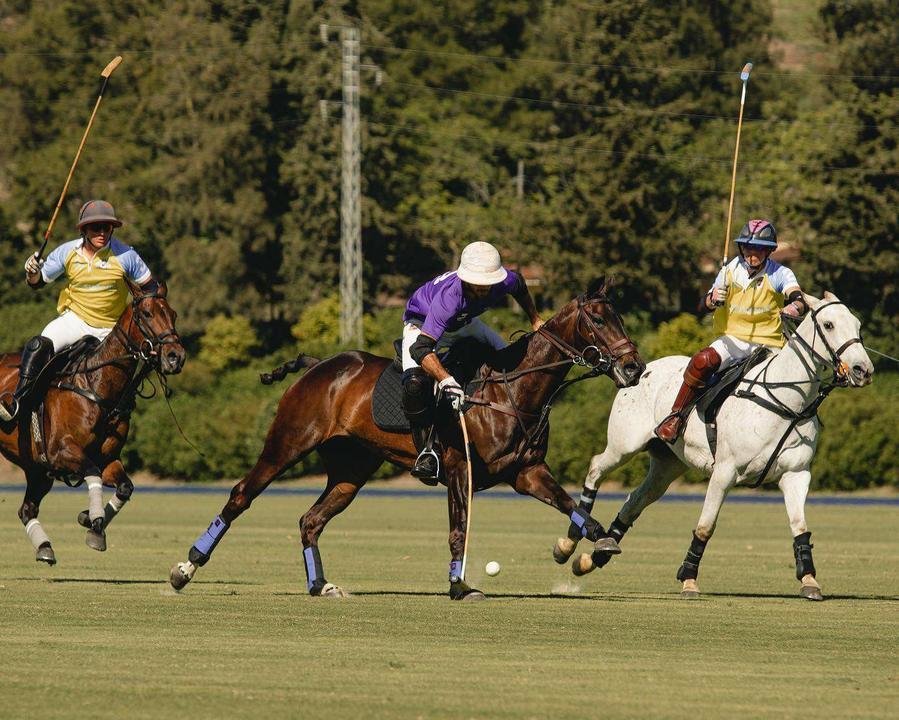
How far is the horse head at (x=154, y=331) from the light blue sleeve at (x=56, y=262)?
67 centimetres

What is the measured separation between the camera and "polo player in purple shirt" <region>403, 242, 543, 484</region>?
12656 mm

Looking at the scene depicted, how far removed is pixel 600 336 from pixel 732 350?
210cm

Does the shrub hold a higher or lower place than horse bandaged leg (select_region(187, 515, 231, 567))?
lower

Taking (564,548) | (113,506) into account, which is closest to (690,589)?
(564,548)

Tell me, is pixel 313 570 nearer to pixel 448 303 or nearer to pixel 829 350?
pixel 448 303

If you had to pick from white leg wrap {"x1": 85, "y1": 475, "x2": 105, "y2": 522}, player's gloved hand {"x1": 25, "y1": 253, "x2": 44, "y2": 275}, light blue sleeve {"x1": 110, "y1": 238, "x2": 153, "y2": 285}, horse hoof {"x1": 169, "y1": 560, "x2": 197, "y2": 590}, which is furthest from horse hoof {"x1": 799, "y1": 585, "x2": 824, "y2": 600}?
player's gloved hand {"x1": 25, "y1": 253, "x2": 44, "y2": 275}

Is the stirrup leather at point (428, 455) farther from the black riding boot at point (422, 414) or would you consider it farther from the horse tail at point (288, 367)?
the horse tail at point (288, 367)

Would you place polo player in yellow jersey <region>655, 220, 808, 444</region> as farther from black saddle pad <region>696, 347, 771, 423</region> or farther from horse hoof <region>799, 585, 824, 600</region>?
horse hoof <region>799, 585, 824, 600</region>

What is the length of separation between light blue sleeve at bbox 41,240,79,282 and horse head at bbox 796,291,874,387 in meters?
5.59

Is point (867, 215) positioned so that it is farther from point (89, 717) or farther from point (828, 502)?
point (89, 717)

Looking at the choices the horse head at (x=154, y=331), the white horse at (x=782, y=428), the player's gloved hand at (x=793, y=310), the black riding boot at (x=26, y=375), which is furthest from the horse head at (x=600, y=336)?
the black riding boot at (x=26, y=375)

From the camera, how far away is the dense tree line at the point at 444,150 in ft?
181

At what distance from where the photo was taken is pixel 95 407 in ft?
47.6

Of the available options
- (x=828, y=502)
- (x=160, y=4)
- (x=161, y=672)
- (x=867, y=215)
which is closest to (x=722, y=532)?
(x=828, y=502)
